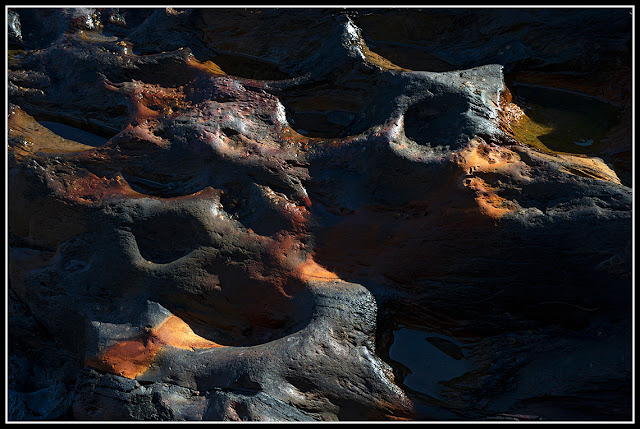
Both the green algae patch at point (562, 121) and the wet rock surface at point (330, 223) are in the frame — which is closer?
the wet rock surface at point (330, 223)

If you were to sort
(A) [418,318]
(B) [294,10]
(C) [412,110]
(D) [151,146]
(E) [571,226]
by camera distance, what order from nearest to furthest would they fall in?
1. (E) [571,226]
2. (A) [418,318]
3. (C) [412,110]
4. (D) [151,146]
5. (B) [294,10]

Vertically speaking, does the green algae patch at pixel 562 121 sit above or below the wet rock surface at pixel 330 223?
above

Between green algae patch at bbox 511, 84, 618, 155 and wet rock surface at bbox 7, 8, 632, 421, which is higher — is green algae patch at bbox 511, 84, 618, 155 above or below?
above

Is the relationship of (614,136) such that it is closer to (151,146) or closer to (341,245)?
(341,245)

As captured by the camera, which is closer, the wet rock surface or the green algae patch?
the wet rock surface

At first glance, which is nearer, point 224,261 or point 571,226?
point 571,226

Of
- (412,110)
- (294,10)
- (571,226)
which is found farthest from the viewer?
(294,10)

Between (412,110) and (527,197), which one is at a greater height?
(527,197)

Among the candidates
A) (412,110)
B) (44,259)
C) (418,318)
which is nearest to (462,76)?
(412,110)
